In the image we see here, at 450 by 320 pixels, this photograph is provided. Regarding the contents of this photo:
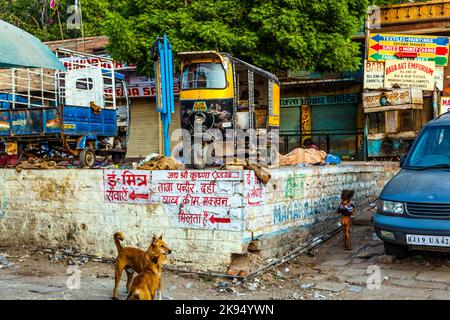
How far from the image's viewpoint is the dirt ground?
19.9 feet

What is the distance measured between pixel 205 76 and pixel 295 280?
17.9 feet

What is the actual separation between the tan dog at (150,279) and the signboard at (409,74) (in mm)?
13917

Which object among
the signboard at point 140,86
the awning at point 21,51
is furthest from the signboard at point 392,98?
the awning at point 21,51

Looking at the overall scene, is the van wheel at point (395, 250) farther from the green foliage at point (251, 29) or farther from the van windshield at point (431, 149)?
the green foliage at point (251, 29)

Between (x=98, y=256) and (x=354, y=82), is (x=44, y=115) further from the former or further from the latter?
(x=354, y=82)

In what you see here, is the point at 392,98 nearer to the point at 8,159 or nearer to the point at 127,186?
the point at 127,186

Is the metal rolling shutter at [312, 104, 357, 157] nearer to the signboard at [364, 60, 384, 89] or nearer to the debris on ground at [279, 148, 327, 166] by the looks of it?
the signboard at [364, 60, 384, 89]

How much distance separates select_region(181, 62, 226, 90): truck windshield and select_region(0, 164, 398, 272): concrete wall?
3.20 m

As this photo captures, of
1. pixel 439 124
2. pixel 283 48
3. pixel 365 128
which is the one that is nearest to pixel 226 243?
→ pixel 439 124

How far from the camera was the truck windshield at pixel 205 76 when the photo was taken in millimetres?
10781

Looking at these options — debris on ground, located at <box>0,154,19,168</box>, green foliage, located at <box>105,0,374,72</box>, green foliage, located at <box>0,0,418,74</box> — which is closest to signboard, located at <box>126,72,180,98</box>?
green foliage, located at <box>0,0,418,74</box>

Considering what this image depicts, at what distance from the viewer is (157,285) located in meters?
5.08

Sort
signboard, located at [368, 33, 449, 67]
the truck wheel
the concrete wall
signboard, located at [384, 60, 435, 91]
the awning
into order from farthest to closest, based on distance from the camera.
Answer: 1. signboard, located at [384, 60, 435, 91]
2. signboard, located at [368, 33, 449, 67]
3. the truck wheel
4. the concrete wall
5. the awning
